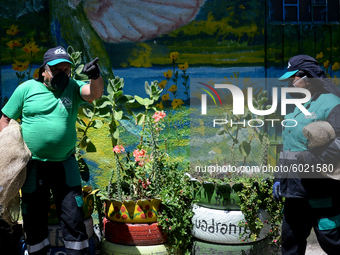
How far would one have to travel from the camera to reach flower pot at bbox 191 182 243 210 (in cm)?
367

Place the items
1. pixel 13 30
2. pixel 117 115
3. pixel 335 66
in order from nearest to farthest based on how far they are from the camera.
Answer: pixel 117 115 → pixel 13 30 → pixel 335 66

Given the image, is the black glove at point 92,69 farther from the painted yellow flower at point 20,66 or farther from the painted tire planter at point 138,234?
the painted yellow flower at point 20,66

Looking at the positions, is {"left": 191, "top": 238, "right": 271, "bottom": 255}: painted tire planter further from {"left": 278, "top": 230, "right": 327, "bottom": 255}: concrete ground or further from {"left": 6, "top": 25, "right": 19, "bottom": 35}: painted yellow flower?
{"left": 6, "top": 25, "right": 19, "bottom": 35}: painted yellow flower

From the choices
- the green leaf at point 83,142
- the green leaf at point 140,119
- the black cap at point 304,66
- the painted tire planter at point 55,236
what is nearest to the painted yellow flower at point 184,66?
the green leaf at point 140,119

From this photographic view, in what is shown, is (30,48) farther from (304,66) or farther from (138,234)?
(304,66)

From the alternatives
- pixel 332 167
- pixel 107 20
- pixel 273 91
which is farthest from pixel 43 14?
pixel 332 167

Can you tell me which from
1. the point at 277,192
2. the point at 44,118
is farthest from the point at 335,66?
the point at 44,118

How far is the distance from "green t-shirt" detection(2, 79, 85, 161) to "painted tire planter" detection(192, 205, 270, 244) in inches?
55.0

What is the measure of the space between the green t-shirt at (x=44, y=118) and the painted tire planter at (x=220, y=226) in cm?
140

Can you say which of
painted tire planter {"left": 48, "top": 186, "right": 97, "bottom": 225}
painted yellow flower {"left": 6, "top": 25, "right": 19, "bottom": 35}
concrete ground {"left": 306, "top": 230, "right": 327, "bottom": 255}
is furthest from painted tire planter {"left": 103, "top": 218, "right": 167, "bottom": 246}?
painted yellow flower {"left": 6, "top": 25, "right": 19, "bottom": 35}

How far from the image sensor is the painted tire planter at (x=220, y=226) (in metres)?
3.66

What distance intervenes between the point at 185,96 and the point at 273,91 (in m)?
1.08

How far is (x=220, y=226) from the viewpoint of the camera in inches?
145

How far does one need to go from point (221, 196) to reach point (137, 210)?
79 centimetres
